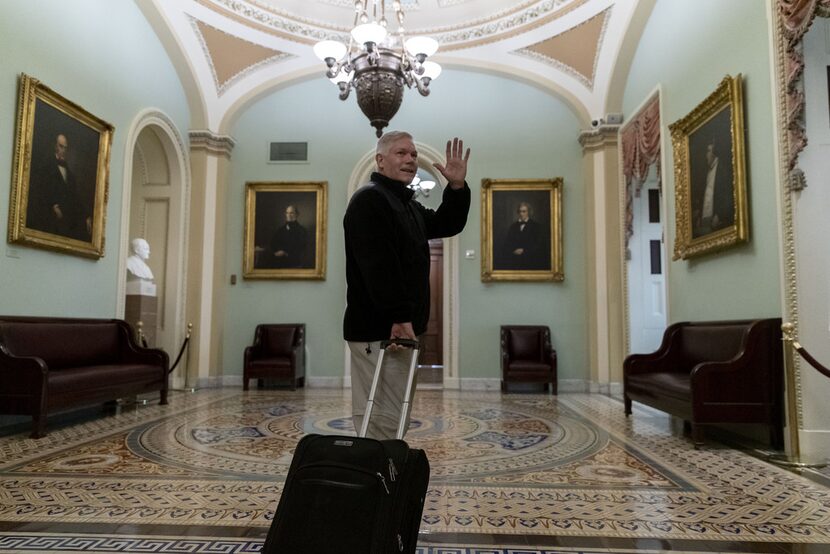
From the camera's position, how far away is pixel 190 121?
8.96 metres

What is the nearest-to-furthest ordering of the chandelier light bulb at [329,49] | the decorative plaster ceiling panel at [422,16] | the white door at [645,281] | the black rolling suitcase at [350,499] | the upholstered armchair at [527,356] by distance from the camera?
the black rolling suitcase at [350,499], the chandelier light bulb at [329,49], the white door at [645,281], the upholstered armchair at [527,356], the decorative plaster ceiling panel at [422,16]

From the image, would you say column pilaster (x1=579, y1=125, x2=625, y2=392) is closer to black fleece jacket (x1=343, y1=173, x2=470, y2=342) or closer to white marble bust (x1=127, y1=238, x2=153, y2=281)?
white marble bust (x1=127, y1=238, x2=153, y2=281)

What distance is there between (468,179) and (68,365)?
5840 millimetres

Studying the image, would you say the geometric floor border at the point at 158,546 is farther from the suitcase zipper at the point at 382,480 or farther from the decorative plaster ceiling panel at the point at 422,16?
the decorative plaster ceiling panel at the point at 422,16

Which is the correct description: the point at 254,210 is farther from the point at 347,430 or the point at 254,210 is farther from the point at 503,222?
the point at 347,430

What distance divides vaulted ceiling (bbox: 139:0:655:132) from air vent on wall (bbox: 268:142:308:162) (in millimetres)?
815

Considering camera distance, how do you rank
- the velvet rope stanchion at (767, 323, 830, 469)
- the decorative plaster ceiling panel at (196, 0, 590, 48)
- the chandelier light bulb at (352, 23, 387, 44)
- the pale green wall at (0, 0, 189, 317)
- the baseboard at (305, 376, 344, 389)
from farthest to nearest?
the baseboard at (305, 376, 344, 389) → the decorative plaster ceiling panel at (196, 0, 590, 48) → the chandelier light bulb at (352, 23, 387, 44) → the pale green wall at (0, 0, 189, 317) → the velvet rope stanchion at (767, 323, 830, 469)

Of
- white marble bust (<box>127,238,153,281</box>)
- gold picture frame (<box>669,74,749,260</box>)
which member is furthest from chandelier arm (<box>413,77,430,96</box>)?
white marble bust (<box>127,238,153,281</box>)

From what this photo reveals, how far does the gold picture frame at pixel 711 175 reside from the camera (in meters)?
5.02

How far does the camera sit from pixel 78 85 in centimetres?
624

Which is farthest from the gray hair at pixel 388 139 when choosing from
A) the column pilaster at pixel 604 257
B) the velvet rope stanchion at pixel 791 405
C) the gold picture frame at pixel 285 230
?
the gold picture frame at pixel 285 230

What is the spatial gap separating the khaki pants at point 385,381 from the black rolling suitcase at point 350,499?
316 millimetres

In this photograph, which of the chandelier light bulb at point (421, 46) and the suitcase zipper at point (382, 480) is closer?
the suitcase zipper at point (382, 480)

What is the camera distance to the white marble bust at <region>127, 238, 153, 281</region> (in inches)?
293
